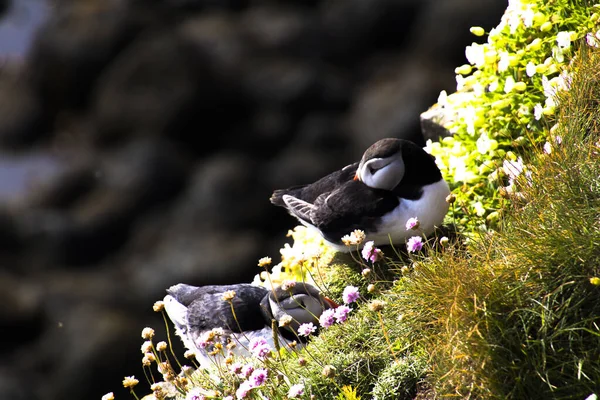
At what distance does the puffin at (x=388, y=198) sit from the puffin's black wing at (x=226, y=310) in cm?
57

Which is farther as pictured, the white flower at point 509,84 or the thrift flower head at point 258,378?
the white flower at point 509,84

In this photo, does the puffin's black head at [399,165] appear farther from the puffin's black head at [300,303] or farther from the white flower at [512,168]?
the puffin's black head at [300,303]

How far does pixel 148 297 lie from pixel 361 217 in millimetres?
6712

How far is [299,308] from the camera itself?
3.83 m

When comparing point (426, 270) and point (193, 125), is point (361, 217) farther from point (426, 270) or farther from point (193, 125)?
point (193, 125)

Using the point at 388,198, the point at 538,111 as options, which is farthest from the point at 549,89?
the point at 388,198

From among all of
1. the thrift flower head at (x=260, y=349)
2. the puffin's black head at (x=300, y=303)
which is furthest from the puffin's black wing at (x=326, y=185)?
the thrift flower head at (x=260, y=349)

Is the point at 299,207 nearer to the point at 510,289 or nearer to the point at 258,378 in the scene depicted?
the point at 258,378

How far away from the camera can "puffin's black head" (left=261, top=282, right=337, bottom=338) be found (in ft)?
12.2

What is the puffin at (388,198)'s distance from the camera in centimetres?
388

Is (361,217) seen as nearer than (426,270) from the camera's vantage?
No

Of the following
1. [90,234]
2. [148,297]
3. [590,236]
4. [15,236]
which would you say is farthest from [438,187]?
[15,236]

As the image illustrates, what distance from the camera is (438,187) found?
12.8 feet

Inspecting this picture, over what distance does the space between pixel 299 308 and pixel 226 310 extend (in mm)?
508
